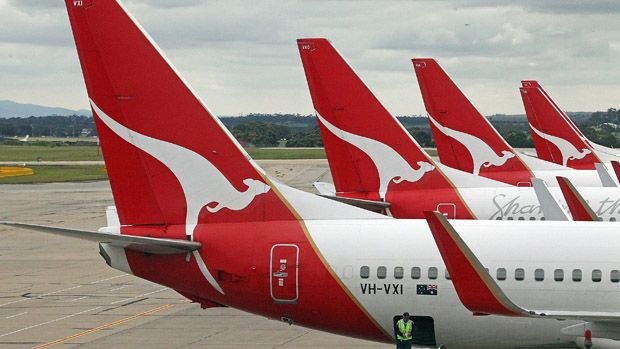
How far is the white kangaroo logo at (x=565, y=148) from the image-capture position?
→ 54562mm

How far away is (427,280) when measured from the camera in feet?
71.9

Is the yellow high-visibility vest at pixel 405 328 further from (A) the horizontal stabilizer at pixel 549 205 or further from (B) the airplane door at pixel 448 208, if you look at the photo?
(B) the airplane door at pixel 448 208

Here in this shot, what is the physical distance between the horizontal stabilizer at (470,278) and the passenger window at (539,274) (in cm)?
260

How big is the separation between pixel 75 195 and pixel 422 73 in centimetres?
5434

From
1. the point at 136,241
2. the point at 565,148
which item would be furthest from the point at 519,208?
the point at 565,148

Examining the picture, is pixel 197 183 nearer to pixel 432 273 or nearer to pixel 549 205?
pixel 432 273

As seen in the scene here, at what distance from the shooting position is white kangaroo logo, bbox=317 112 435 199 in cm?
3400

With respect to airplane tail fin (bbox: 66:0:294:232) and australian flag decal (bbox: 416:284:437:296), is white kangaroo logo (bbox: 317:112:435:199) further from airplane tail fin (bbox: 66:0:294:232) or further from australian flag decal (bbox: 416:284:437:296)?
australian flag decal (bbox: 416:284:437:296)

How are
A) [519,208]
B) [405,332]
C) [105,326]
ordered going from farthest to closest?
[519,208], [105,326], [405,332]

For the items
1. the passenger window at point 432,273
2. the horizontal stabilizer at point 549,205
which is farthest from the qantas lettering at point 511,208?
the passenger window at point 432,273

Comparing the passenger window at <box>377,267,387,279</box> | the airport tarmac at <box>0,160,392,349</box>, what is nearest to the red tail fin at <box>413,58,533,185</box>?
the airport tarmac at <box>0,160,392,349</box>

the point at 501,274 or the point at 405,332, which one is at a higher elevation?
the point at 501,274

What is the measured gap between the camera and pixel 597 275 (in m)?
21.4

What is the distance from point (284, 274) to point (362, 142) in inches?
484
